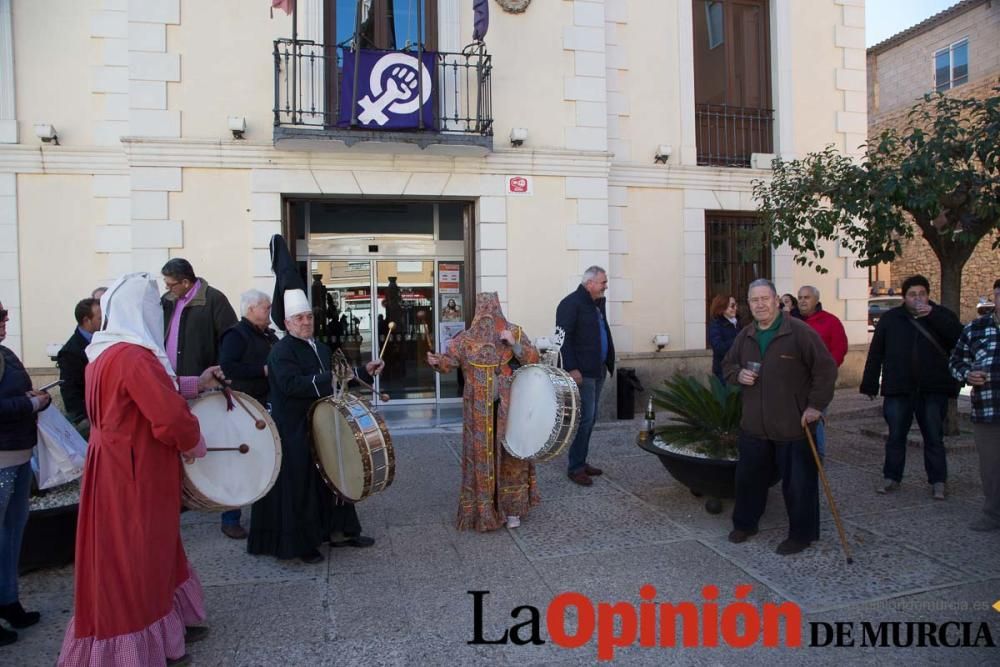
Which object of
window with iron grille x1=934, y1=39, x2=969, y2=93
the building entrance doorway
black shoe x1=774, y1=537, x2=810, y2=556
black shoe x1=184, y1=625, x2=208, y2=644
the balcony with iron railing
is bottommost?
black shoe x1=184, y1=625, x2=208, y2=644

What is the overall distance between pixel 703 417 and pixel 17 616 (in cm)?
462

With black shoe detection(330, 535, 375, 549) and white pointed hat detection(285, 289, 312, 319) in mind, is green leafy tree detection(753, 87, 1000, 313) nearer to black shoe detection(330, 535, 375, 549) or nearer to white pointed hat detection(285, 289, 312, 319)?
white pointed hat detection(285, 289, 312, 319)

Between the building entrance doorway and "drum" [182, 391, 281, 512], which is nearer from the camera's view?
"drum" [182, 391, 281, 512]

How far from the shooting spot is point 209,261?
8.36 m

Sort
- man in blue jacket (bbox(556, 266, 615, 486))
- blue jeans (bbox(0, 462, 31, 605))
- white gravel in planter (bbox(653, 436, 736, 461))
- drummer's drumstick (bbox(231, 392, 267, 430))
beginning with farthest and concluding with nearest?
man in blue jacket (bbox(556, 266, 615, 486)) < white gravel in planter (bbox(653, 436, 736, 461)) < drummer's drumstick (bbox(231, 392, 267, 430)) < blue jeans (bbox(0, 462, 31, 605))

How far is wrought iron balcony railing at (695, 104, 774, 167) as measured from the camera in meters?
10.7

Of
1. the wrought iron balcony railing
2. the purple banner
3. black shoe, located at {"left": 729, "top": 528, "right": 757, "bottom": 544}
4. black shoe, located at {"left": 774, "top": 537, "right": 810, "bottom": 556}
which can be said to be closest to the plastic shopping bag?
black shoe, located at {"left": 729, "top": 528, "right": 757, "bottom": 544}

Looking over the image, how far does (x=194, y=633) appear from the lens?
3510mm

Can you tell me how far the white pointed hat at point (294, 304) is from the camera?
14.4 ft

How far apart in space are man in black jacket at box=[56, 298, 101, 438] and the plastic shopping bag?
2.93 ft

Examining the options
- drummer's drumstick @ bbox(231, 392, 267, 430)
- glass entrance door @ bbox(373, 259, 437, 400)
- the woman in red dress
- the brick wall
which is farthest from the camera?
the brick wall

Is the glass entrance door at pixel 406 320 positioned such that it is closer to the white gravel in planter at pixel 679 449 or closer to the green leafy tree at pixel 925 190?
the green leafy tree at pixel 925 190

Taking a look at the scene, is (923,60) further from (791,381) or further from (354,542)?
(354,542)

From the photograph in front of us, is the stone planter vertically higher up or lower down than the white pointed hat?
lower down
